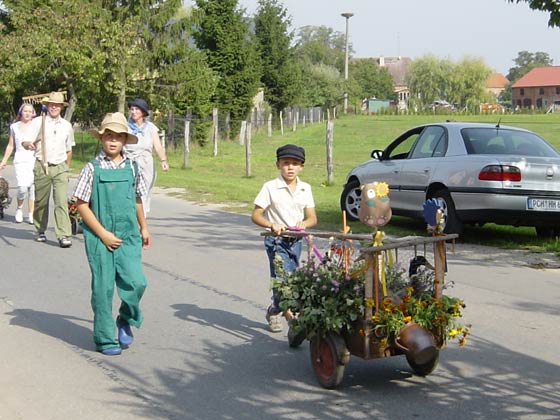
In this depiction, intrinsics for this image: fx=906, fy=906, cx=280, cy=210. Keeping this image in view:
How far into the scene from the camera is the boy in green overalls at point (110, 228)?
6.72 m

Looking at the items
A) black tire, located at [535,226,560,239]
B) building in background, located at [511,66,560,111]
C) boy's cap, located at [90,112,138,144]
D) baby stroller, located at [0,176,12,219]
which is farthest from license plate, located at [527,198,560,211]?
building in background, located at [511,66,560,111]

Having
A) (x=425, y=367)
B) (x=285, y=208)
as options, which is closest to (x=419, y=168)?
(x=285, y=208)

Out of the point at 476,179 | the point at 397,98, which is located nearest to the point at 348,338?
the point at 476,179

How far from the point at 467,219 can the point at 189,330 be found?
554cm

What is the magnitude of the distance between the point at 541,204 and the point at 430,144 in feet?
7.44

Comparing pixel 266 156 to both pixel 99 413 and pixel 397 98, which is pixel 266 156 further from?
pixel 397 98

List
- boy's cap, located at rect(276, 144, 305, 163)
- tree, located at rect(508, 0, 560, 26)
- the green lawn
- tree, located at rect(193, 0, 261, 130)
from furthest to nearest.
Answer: tree, located at rect(193, 0, 261, 130) < the green lawn < tree, located at rect(508, 0, 560, 26) < boy's cap, located at rect(276, 144, 305, 163)

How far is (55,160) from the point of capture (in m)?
12.3

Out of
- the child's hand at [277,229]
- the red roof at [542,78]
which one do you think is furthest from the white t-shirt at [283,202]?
the red roof at [542,78]

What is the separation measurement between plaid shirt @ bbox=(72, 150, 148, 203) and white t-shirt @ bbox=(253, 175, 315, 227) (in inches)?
36.3

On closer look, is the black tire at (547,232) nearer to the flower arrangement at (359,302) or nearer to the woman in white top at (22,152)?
the flower arrangement at (359,302)

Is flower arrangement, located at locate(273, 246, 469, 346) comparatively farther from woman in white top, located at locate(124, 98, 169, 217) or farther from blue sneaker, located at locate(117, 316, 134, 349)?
woman in white top, located at locate(124, 98, 169, 217)

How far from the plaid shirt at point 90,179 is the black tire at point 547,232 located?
755 centimetres

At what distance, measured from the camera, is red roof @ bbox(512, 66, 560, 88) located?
148125mm
